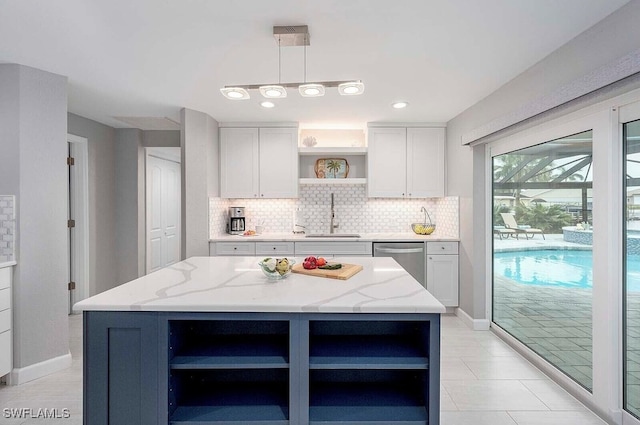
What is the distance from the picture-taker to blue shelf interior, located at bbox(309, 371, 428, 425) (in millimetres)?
1697

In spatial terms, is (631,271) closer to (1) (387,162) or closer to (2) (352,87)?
(2) (352,87)

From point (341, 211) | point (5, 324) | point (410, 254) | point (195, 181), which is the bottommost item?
point (5, 324)

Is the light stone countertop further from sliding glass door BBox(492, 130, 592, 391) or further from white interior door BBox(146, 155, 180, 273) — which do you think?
white interior door BBox(146, 155, 180, 273)

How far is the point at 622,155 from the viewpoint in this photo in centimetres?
213

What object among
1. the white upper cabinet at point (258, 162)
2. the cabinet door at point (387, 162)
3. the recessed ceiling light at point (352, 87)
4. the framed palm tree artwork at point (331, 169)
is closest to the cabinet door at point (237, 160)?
the white upper cabinet at point (258, 162)

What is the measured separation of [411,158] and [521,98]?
1773mm

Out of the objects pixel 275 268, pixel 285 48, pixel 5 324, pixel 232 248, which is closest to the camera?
pixel 275 268

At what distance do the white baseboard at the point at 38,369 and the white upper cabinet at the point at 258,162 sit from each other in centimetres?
231

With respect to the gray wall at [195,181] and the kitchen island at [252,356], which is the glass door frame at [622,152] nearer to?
the kitchen island at [252,356]

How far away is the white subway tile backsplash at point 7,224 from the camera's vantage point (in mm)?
2641

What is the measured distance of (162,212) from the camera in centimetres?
612

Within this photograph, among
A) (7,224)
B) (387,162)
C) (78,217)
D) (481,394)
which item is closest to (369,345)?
(481,394)

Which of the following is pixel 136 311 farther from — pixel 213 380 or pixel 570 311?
pixel 570 311

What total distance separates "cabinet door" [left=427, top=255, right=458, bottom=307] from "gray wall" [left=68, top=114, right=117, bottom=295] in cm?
413
